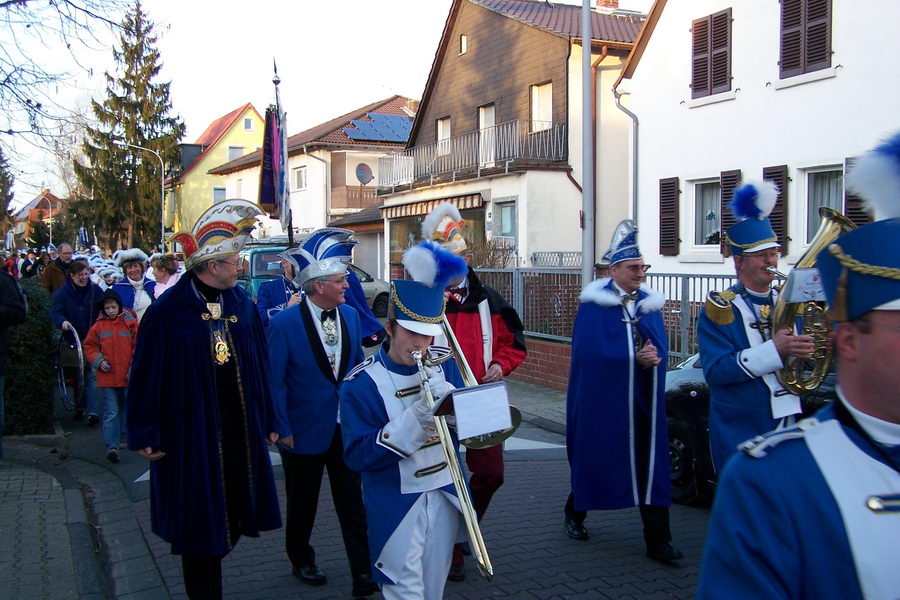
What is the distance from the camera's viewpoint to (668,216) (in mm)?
17781

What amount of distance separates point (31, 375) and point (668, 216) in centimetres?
1309

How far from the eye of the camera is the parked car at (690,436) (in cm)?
644

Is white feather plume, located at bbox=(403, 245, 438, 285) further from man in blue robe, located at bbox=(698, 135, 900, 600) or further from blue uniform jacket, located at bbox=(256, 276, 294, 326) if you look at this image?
blue uniform jacket, located at bbox=(256, 276, 294, 326)

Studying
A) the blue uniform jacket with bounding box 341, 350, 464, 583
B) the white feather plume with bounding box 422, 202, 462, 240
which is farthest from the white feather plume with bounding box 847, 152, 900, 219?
the white feather plume with bounding box 422, 202, 462, 240

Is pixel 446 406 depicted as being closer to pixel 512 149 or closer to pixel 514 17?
pixel 512 149

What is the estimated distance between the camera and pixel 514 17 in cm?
2445

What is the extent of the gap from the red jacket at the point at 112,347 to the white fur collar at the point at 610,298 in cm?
507

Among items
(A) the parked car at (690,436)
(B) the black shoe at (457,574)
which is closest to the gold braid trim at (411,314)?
(B) the black shoe at (457,574)

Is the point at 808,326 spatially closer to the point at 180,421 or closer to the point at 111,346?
the point at 180,421

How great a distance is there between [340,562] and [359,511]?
0.81m

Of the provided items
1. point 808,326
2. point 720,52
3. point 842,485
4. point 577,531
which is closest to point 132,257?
point 577,531

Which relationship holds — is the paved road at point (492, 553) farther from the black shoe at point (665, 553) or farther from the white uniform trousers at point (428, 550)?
the white uniform trousers at point (428, 550)

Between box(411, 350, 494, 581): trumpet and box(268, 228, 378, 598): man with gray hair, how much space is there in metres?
1.65

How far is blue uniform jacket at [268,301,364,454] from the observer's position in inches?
188
